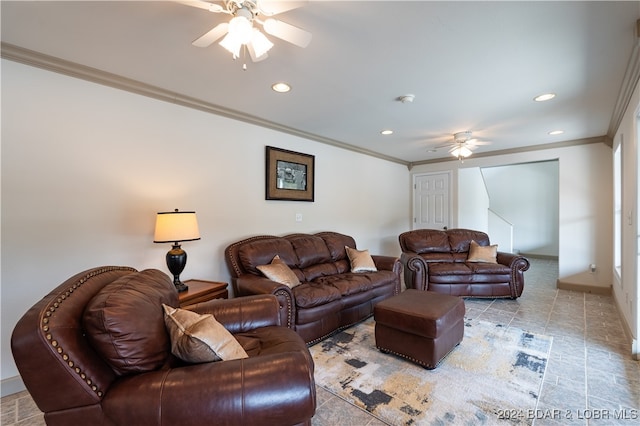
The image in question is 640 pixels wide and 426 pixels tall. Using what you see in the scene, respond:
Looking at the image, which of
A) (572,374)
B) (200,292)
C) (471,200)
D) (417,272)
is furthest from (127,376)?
(471,200)

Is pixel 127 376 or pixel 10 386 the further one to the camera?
pixel 10 386

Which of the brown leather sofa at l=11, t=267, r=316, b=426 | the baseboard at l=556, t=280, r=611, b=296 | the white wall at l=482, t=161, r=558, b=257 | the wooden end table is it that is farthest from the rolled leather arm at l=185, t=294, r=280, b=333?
the white wall at l=482, t=161, r=558, b=257

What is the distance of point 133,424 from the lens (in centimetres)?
104

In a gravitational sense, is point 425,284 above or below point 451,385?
above

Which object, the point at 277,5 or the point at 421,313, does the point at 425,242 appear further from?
the point at 277,5

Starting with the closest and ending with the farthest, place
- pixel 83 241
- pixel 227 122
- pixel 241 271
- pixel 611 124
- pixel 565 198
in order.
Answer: pixel 83 241, pixel 241 271, pixel 227 122, pixel 611 124, pixel 565 198

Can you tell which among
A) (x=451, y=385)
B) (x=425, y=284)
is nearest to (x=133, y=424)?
(x=451, y=385)

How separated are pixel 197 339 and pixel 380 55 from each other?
2113 mm

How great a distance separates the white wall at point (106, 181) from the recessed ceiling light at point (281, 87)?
868 millimetres

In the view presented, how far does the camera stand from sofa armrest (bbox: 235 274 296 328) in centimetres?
241

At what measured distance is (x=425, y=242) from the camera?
4.55 m

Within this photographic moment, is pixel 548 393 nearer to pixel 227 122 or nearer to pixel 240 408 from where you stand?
pixel 240 408

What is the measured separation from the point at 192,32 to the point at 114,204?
4.99 ft

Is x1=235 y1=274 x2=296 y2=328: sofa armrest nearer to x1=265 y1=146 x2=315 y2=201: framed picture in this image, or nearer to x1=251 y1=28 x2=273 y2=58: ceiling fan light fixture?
x1=265 y1=146 x2=315 y2=201: framed picture
